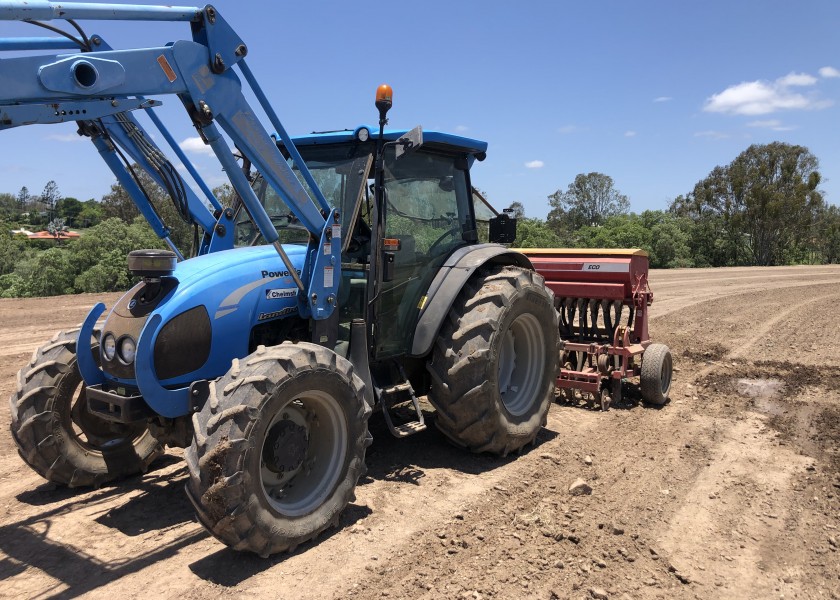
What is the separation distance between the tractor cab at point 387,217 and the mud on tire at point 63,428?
4.87 ft

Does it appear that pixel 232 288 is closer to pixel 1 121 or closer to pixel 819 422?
pixel 1 121

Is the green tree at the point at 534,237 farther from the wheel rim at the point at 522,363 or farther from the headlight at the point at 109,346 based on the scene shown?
the headlight at the point at 109,346

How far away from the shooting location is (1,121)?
9.06ft

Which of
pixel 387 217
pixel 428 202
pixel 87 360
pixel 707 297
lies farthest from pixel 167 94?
pixel 707 297

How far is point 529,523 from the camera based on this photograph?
389 cm

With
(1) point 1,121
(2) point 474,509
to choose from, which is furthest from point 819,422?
(1) point 1,121

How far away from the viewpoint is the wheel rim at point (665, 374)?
21.6 ft

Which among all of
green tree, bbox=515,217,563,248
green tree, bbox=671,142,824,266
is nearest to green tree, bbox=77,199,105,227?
green tree, bbox=515,217,563,248

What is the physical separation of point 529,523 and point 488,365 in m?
1.20

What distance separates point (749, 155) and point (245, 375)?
39396 millimetres

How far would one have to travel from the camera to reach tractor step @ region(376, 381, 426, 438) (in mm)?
4512

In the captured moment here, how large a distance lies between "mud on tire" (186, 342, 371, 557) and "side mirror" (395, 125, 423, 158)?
1.57 metres

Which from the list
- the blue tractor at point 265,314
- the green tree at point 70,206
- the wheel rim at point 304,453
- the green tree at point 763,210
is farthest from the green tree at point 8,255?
the green tree at point 70,206

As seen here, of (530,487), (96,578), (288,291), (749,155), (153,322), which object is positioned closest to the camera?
(96,578)
